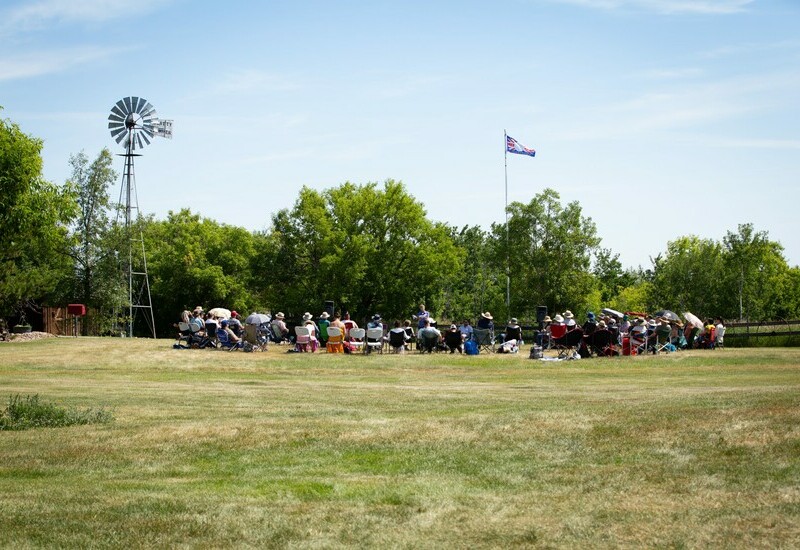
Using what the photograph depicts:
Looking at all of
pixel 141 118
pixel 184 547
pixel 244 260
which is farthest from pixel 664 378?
pixel 244 260

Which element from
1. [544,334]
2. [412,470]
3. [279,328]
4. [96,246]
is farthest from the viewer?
[96,246]

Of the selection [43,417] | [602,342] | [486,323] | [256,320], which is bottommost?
[43,417]

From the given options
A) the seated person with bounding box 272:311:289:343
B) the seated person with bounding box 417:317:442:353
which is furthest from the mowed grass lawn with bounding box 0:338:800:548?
the seated person with bounding box 272:311:289:343

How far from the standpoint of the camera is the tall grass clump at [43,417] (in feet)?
43.9

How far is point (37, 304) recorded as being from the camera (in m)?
50.9

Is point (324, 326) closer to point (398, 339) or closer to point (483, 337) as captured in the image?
point (398, 339)

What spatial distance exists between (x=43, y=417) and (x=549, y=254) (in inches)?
2058

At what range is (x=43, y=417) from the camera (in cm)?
1362

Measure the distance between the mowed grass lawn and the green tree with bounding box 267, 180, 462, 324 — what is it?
47.4 meters

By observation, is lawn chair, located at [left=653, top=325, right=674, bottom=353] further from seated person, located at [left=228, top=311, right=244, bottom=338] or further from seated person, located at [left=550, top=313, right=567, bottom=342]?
seated person, located at [left=228, top=311, right=244, bottom=338]

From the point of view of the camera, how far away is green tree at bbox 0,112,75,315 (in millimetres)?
38812

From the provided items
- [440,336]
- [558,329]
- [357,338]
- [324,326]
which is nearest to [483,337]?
[440,336]

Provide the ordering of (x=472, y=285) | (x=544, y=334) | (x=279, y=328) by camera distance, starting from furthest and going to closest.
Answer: (x=472, y=285), (x=279, y=328), (x=544, y=334)

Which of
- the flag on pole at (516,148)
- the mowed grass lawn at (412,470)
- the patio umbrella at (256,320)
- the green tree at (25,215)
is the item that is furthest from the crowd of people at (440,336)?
the flag on pole at (516,148)
